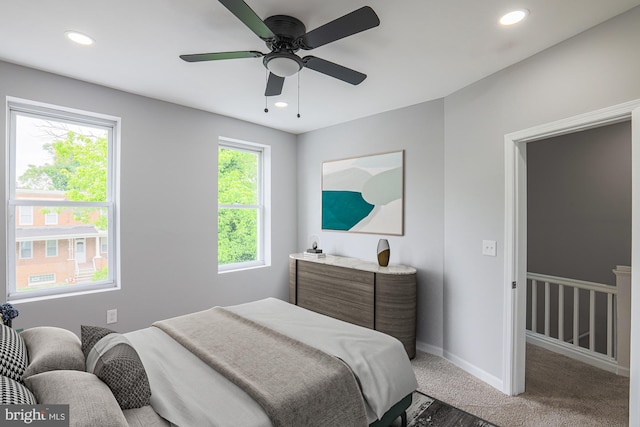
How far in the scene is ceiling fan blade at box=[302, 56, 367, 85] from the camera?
6.66 ft

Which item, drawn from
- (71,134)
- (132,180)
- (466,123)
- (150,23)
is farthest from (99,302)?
(466,123)

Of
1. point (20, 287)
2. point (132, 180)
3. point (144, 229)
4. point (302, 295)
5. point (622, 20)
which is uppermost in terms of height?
point (622, 20)

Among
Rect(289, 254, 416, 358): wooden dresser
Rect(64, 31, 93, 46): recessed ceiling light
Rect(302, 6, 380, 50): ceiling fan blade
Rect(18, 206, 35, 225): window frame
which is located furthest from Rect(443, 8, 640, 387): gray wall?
Rect(18, 206, 35, 225): window frame

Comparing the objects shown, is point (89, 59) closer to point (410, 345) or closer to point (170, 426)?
point (170, 426)

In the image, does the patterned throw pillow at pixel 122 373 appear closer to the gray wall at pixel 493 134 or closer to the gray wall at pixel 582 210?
the gray wall at pixel 493 134

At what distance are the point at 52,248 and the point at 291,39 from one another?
2.88 meters

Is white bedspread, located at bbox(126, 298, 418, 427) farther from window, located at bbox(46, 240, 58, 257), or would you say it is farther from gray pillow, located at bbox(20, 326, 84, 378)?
window, located at bbox(46, 240, 58, 257)

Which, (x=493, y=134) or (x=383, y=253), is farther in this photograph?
(x=383, y=253)

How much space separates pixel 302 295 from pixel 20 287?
2742mm

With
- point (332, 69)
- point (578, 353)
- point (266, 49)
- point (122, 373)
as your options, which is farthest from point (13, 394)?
point (578, 353)

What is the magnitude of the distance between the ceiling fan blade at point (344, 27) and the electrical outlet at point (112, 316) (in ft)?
9.90

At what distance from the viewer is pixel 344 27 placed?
166 centimetres

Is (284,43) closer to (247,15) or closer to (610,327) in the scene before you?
(247,15)

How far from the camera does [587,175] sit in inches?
161
